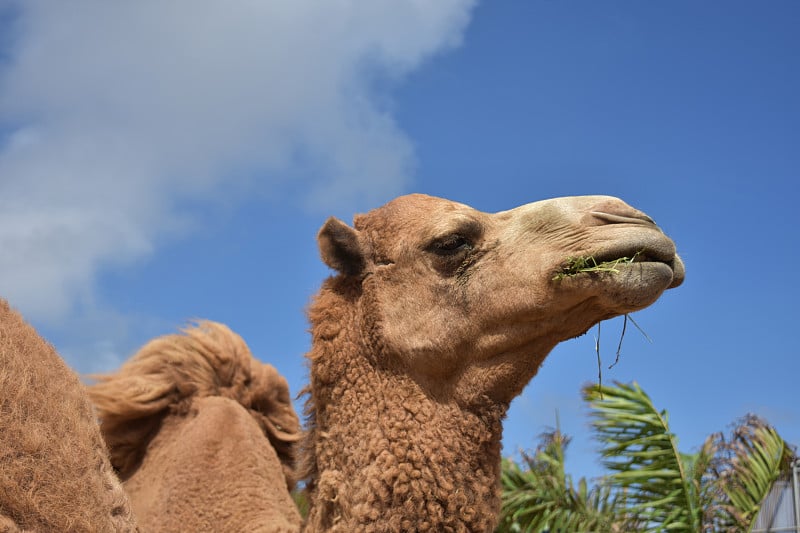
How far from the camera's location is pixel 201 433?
17.1 feet

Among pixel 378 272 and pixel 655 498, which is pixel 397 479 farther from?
pixel 655 498

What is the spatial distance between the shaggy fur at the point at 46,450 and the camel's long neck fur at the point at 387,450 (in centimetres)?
105

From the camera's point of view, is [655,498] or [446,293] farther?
[655,498]

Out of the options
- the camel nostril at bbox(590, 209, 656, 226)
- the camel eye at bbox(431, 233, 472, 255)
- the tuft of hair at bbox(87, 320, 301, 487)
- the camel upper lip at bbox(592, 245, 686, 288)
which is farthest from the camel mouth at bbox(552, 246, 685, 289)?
the tuft of hair at bbox(87, 320, 301, 487)

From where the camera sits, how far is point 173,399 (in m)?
5.75

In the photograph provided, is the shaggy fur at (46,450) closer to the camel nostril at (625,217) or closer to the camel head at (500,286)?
the camel head at (500,286)

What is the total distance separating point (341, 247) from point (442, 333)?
68cm

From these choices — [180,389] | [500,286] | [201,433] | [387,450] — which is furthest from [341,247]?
[180,389]

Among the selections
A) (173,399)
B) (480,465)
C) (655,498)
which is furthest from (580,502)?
(480,465)

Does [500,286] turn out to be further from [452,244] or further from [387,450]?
[387,450]

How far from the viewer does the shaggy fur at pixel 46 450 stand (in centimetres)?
232

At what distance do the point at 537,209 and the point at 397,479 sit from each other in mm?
1304

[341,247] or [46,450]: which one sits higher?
[341,247]

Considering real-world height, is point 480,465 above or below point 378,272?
below
